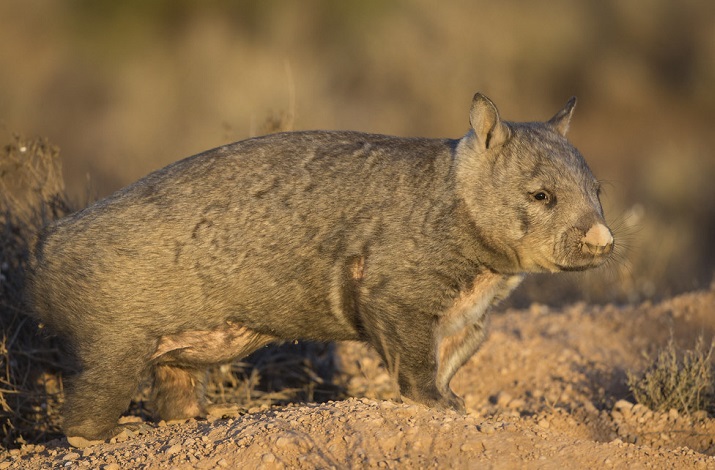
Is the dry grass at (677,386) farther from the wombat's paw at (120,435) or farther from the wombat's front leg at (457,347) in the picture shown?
the wombat's paw at (120,435)

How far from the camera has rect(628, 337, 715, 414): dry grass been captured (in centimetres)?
680

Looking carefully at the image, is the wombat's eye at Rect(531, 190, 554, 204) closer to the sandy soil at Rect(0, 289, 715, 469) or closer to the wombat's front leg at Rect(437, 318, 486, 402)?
the wombat's front leg at Rect(437, 318, 486, 402)

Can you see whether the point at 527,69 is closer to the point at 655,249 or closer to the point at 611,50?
the point at 611,50

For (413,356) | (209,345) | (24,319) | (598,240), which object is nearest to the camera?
(598,240)

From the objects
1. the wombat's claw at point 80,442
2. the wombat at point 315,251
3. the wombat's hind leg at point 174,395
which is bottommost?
the wombat's claw at point 80,442

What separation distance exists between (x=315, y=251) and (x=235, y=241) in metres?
0.46

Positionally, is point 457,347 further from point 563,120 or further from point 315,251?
point 563,120

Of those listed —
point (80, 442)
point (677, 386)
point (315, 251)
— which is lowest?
point (80, 442)

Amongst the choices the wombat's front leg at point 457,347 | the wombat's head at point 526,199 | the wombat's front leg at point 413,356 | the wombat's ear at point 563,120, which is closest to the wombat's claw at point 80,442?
the wombat's front leg at point 413,356

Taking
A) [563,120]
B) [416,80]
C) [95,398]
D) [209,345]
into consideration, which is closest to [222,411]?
[209,345]

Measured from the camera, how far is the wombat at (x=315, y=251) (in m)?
5.84

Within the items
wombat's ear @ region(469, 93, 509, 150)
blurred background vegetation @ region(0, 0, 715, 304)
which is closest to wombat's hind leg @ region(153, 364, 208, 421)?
wombat's ear @ region(469, 93, 509, 150)

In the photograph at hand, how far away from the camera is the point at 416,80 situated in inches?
638

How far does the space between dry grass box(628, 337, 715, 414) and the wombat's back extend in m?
2.11
